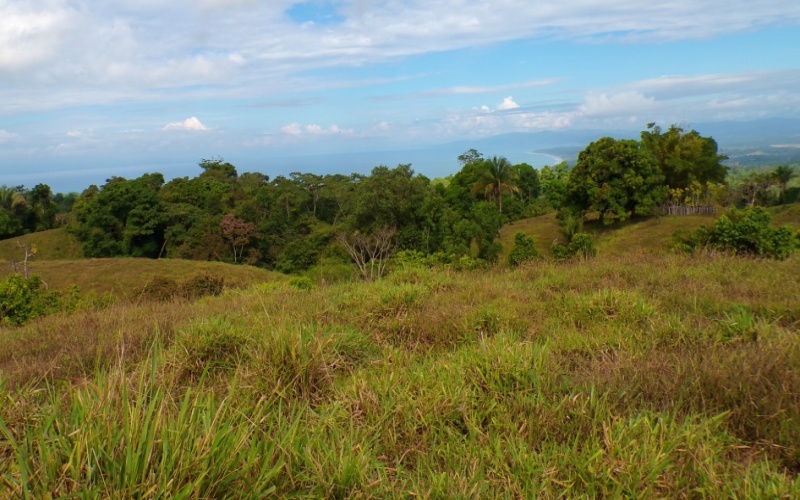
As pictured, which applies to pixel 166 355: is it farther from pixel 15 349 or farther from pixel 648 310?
pixel 648 310

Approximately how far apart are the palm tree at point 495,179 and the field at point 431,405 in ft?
134

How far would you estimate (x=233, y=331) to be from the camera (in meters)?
3.73

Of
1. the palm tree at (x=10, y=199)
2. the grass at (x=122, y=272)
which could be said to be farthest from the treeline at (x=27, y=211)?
the grass at (x=122, y=272)

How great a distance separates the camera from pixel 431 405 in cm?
250

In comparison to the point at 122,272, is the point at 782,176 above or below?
above

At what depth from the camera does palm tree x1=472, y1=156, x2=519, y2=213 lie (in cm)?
4456

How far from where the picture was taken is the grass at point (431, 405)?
68.5 inches

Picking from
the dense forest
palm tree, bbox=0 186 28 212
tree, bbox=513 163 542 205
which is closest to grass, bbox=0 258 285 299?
the dense forest

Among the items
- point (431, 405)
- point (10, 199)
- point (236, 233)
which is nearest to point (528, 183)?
point (236, 233)

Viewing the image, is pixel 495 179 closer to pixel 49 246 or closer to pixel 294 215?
pixel 294 215

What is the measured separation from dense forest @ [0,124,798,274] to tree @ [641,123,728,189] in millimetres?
78

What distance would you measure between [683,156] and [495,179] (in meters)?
14.3

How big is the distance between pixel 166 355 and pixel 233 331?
49 centimetres

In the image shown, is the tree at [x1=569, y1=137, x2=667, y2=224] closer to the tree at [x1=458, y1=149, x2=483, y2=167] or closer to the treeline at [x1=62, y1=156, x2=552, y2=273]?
the treeline at [x1=62, y1=156, x2=552, y2=273]
